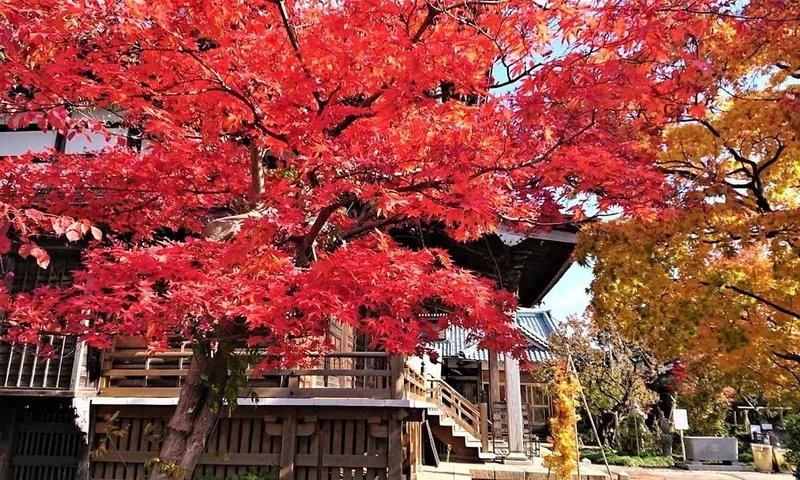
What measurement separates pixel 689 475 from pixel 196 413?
1514cm

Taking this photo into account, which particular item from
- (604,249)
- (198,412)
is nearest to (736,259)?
(604,249)

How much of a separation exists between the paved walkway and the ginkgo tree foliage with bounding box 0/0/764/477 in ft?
38.4

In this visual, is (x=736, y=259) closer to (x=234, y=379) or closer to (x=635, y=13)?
(x=635, y=13)

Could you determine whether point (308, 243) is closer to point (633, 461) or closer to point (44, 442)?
point (44, 442)

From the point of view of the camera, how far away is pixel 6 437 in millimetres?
10320

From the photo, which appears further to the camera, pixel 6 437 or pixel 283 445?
pixel 6 437

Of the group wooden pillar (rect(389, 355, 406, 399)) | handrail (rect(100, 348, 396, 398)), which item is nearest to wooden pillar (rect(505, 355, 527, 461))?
handrail (rect(100, 348, 396, 398))

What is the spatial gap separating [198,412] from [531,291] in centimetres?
1134

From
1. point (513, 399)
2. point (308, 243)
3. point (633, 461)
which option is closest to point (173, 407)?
point (308, 243)

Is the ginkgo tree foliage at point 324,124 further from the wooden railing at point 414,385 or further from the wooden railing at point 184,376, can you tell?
the wooden railing at point 414,385

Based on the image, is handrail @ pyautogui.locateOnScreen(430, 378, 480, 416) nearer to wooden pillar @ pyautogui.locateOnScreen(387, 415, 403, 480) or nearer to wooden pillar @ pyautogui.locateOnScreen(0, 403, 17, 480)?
wooden pillar @ pyautogui.locateOnScreen(387, 415, 403, 480)

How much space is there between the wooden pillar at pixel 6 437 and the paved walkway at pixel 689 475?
13660mm

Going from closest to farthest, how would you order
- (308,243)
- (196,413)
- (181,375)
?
(196,413) → (308,243) → (181,375)

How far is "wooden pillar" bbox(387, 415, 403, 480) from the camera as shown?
8.92 m
